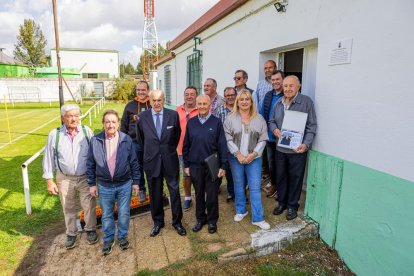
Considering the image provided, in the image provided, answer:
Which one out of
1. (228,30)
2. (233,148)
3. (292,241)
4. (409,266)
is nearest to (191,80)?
(228,30)

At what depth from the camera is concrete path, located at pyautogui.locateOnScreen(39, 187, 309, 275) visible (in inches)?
122

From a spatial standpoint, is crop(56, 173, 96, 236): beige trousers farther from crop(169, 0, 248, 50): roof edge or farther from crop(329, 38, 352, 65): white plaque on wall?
crop(169, 0, 248, 50): roof edge

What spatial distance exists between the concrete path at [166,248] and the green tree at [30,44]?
58901 millimetres

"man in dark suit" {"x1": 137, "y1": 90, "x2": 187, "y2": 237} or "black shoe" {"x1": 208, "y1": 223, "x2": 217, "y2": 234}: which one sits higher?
"man in dark suit" {"x1": 137, "y1": 90, "x2": 187, "y2": 237}

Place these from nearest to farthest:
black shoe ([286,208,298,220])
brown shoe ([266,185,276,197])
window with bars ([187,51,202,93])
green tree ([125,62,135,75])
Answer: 1. black shoe ([286,208,298,220])
2. brown shoe ([266,185,276,197])
3. window with bars ([187,51,202,93])
4. green tree ([125,62,135,75])

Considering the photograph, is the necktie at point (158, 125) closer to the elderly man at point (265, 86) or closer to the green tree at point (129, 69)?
the elderly man at point (265, 86)

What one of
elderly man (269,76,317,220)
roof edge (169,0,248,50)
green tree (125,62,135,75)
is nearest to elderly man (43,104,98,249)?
elderly man (269,76,317,220)

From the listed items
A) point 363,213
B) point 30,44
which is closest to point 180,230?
point 363,213

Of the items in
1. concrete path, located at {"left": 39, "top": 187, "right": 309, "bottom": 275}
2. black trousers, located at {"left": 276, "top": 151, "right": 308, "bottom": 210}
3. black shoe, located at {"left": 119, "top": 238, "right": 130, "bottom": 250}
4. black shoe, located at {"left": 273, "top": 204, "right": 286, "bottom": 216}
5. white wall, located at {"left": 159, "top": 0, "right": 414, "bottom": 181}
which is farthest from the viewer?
black shoe, located at {"left": 273, "top": 204, "right": 286, "bottom": 216}

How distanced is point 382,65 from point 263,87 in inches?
74.7

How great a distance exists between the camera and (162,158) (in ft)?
10.9

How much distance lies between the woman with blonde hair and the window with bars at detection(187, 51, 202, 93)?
16.4 ft

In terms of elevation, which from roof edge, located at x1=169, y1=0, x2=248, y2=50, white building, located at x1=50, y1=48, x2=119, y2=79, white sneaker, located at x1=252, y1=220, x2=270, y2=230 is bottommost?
white sneaker, located at x1=252, y1=220, x2=270, y2=230

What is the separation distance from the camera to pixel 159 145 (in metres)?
3.30
